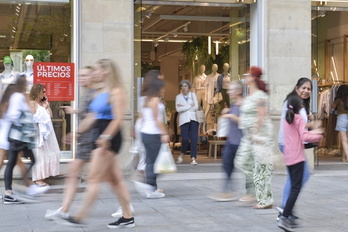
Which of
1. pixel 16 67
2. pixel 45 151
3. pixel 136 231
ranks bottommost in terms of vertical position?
pixel 136 231

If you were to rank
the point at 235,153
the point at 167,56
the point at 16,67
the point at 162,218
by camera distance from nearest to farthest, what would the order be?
1. the point at 162,218
2. the point at 235,153
3. the point at 16,67
4. the point at 167,56

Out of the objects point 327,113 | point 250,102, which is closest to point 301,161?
point 250,102

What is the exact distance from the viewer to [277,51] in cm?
1224

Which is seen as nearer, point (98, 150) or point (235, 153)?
point (98, 150)

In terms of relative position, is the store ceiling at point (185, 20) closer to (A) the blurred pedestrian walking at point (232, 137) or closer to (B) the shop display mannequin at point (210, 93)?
(B) the shop display mannequin at point (210, 93)

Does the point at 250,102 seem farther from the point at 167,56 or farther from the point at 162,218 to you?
the point at 167,56

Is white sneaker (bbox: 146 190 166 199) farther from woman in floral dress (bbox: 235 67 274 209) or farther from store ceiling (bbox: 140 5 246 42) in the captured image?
store ceiling (bbox: 140 5 246 42)

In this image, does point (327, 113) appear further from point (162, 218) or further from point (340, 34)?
point (162, 218)

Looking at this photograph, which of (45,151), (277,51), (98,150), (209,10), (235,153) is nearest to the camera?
(98,150)

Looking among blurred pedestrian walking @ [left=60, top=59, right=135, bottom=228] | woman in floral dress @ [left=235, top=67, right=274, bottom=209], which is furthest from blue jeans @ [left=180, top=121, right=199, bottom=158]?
blurred pedestrian walking @ [left=60, top=59, right=135, bottom=228]

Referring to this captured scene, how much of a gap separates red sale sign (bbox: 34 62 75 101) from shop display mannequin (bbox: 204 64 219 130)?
5.89m

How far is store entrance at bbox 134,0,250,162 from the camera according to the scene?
13.0 m

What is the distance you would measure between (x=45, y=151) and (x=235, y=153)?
3491 mm

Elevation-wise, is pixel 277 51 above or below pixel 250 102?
above
